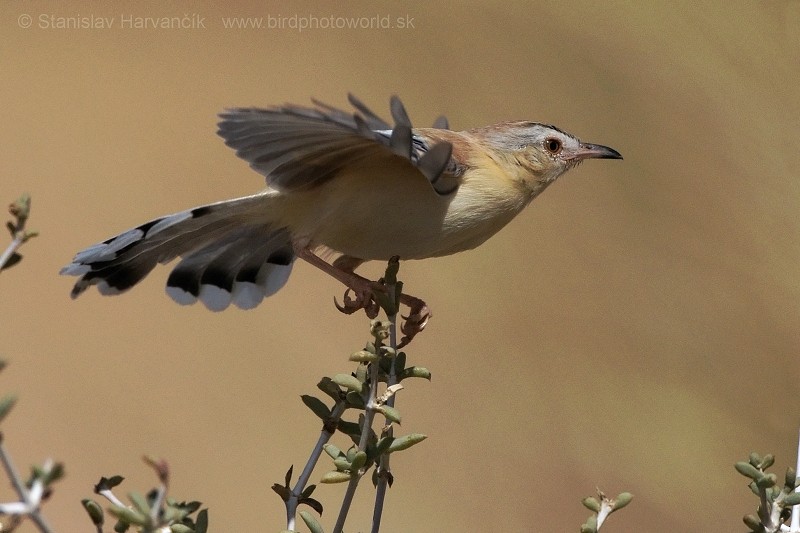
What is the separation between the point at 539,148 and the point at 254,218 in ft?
2.98

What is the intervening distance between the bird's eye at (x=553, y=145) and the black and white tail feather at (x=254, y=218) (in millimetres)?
359

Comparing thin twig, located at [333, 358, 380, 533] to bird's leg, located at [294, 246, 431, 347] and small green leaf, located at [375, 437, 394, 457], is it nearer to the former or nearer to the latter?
small green leaf, located at [375, 437, 394, 457]

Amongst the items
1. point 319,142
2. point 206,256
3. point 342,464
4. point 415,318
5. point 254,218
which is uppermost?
point 319,142

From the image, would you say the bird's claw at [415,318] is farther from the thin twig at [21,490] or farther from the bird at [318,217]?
the thin twig at [21,490]

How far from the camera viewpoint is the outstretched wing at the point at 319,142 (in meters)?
1.68

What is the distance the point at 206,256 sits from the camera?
250 centimetres

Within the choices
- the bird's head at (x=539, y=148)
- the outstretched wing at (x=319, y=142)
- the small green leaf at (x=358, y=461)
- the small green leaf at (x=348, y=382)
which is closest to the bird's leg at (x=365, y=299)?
the outstretched wing at (x=319, y=142)

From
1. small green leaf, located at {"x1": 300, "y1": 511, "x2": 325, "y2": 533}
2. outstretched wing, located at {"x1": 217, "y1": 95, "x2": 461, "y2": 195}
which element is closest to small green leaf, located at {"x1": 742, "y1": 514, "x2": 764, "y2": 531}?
small green leaf, located at {"x1": 300, "y1": 511, "x2": 325, "y2": 533}

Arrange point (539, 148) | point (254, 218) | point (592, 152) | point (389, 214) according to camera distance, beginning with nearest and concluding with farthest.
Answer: point (389, 214) → point (254, 218) → point (539, 148) → point (592, 152)

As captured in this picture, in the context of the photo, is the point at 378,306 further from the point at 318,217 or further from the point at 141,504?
the point at 141,504

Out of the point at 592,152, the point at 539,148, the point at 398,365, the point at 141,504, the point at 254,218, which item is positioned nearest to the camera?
the point at 141,504

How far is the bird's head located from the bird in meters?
0.01

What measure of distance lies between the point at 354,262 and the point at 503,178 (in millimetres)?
474

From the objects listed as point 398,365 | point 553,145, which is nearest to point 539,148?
point 553,145
